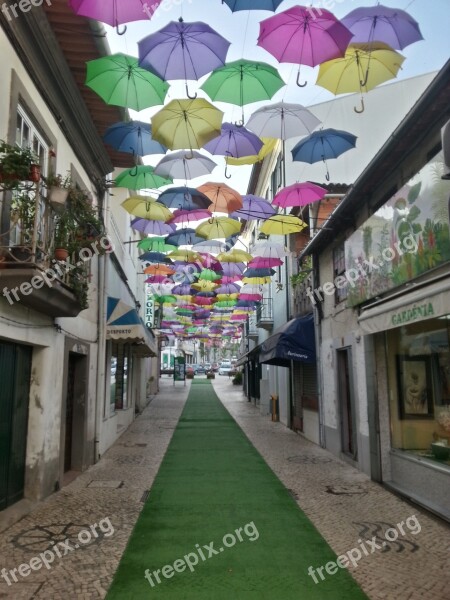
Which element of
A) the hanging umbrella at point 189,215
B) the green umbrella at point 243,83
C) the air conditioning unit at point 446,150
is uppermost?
the green umbrella at point 243,83

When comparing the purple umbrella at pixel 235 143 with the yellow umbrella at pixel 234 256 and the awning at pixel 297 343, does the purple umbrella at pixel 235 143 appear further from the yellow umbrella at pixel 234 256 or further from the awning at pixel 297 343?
the yellow umbrella at pixel 234 256

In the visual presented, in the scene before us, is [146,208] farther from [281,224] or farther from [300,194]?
[300,194]

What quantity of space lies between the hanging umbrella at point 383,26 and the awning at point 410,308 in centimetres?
328

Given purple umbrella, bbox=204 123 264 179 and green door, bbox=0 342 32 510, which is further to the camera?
purple umbrella, bbox=204 123 264 179

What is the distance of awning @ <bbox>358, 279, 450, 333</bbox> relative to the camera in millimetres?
5695

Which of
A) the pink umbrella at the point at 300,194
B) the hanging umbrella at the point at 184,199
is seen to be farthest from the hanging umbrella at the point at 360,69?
the hanging umbrella at the point at 184,199

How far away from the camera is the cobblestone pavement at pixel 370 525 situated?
4.79 m

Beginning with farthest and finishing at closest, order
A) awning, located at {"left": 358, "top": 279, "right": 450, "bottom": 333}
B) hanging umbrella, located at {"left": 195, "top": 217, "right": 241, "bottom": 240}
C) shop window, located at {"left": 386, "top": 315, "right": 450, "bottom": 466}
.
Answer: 1. hanging umbrella, located at {"left": 195, "top": 217, "right": 241, "bottom": 240}
2. shop window, located at {"left": 386, "top": 315, "right": 450, "bottom": 466}
3. awning, located at {"left": 358, "top": 279, "right": 450, "bottom": 333}

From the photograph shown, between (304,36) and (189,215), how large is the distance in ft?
18.1

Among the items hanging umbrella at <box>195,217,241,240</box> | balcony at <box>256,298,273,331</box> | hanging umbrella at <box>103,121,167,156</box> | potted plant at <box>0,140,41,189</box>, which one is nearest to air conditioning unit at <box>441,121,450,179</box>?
potted plant at <box>0,140,41,189</box>

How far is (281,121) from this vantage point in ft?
27.1

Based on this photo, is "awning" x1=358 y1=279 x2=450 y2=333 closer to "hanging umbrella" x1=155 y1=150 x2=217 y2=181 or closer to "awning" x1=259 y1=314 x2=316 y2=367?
"hanging umbrella" x1=155 y1=150 x2=217 y2=181

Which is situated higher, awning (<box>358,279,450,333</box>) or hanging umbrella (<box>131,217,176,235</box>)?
hanging umbrella (<box>131,217,176,235</box>)

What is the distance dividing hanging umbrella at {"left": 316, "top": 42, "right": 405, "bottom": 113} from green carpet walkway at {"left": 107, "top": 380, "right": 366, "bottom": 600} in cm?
591
